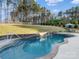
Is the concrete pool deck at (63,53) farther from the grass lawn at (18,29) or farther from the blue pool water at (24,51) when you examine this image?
the grass lawn at (18,29)

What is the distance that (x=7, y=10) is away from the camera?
40250mm

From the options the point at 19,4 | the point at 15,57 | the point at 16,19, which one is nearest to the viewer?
the point at 15,57

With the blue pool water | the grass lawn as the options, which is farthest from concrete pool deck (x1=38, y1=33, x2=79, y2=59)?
the grass lawn

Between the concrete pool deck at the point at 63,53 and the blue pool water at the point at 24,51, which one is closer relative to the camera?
the concrete pool deck at the point at 63,53

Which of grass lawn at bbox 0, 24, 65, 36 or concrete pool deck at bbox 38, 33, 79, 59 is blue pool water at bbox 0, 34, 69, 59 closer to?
concrete pool deck at bbox 38, 33, 79, 59

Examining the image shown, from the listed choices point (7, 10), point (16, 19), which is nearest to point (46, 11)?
point (16, 19)

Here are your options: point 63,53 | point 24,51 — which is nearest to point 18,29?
point 24,51

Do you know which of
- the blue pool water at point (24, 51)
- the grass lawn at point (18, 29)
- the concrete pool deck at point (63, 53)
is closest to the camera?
the concrete pool deck at point (63, 53)

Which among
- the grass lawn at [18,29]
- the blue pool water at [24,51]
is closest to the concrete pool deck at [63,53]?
the blue pool water at [24,51]

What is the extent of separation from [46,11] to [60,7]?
42.3 ft

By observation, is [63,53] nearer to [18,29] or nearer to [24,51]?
[24,51]

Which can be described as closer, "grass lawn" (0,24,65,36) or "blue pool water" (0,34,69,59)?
"blue pool water" (0,34,69,59)

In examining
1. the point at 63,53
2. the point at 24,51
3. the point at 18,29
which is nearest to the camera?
the point at 63,53

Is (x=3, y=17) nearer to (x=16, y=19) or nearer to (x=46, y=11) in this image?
(x=16, y=19)
